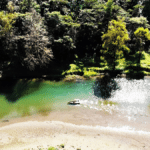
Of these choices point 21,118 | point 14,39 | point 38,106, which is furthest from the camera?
point 14,39

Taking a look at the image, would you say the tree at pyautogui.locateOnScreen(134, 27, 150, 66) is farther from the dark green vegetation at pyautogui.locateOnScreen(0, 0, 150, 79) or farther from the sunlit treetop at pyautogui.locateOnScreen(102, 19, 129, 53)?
the sunlit treetop at pyautogui.locateOnScreen(102, 19, 129, 53)

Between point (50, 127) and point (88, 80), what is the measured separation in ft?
43.8

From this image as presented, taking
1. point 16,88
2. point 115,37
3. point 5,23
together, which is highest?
point 5,23

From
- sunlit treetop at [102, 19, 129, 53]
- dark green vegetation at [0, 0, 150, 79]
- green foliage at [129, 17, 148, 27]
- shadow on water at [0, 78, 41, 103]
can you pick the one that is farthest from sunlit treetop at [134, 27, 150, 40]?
shadow on water at [0, 78, 41, 103]

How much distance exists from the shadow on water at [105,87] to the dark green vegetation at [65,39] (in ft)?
9.40

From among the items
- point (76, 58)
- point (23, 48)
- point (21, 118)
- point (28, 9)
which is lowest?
point (21, 118)

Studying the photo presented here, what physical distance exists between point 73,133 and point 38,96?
1017 cm

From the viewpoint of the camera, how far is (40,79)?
96.9 feet

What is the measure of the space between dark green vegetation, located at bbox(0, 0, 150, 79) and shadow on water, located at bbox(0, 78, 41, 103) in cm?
229

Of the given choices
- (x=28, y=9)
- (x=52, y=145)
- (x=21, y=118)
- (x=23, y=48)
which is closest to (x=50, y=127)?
(x=52, y=145)

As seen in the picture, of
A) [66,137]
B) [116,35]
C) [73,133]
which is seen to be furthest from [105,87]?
[66,137]

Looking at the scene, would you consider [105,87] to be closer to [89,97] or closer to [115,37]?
[89,97]

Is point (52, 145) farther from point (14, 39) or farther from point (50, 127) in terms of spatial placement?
point (14, 39)

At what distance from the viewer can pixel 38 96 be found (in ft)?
78.4
